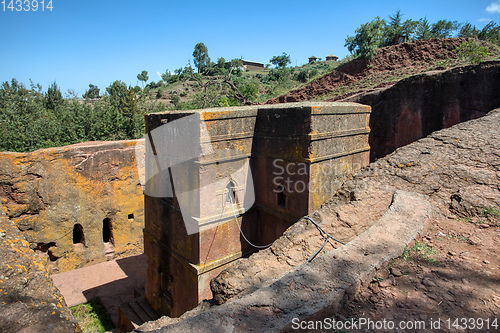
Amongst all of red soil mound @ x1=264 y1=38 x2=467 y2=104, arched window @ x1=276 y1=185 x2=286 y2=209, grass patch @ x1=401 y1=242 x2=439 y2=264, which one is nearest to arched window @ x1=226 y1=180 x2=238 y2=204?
arched window @ x1=276 y1=185 x2=286 y2=209

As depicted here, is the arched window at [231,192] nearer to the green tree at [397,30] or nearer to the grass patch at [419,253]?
the grass patch at [419,253]

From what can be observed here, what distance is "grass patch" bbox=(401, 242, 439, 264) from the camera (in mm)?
3103

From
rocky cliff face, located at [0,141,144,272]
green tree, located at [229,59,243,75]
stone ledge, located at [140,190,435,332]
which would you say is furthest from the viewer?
green tree, located at [229,59,243,75]

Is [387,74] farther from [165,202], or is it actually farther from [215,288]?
[215,288]

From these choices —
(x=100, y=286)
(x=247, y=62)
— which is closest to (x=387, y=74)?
(x=100, y=286)

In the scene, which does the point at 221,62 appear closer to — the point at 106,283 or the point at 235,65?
the point at 235,65

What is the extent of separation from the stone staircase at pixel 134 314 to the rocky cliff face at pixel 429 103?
311 inches

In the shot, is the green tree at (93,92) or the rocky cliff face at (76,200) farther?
the green tree at (93,92)

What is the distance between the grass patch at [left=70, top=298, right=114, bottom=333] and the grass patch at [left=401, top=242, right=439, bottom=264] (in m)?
7.88

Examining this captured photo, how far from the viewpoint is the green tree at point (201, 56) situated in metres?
67.2

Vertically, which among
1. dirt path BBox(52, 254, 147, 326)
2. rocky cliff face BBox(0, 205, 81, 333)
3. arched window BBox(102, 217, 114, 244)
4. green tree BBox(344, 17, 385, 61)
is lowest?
dirt path BBox(52, 254, 147, 326)

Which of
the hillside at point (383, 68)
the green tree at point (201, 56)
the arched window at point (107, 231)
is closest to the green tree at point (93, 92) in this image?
the green tree at point (201, 56)

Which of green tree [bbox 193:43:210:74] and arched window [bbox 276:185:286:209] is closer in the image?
arched window [bbox 276:185:286:209]

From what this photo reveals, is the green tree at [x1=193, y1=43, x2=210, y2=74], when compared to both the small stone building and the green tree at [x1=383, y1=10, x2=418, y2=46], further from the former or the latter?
the green tree at [x1=383, y1=10, x2=418, y2=46]
